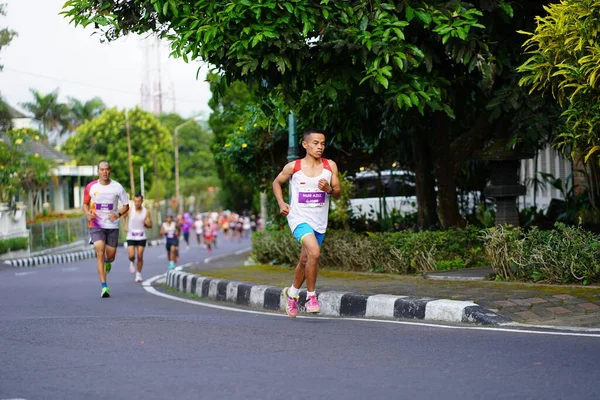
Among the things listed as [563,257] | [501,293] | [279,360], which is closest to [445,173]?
[563,257]

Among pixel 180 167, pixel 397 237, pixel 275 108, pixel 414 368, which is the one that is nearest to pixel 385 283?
pixel 397 237

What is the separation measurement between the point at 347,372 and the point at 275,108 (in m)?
7.82

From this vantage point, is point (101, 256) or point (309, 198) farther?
point (101, 256)

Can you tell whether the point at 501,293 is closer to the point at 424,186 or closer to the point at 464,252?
the point at 464,252

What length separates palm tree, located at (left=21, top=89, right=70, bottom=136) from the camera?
7431cm

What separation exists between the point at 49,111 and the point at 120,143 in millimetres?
7613

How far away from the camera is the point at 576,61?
31.0 ft

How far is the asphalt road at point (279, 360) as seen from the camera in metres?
5.67

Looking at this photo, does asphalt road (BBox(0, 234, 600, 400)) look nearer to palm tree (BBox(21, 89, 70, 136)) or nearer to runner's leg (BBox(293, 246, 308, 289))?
runner's leg (BBox(293, 246, 308, 289))

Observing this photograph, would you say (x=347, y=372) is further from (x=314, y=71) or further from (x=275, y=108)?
(x=275, y=108)

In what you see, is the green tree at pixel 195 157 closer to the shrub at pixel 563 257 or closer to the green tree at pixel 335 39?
the green tree at pixel 335 39

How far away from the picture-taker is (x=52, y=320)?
30.2ft

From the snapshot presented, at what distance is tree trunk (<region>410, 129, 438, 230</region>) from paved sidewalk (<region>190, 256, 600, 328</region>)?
3.42m

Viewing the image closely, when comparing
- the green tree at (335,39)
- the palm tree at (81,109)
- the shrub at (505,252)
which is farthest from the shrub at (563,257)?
the palm tree at (81,109)
